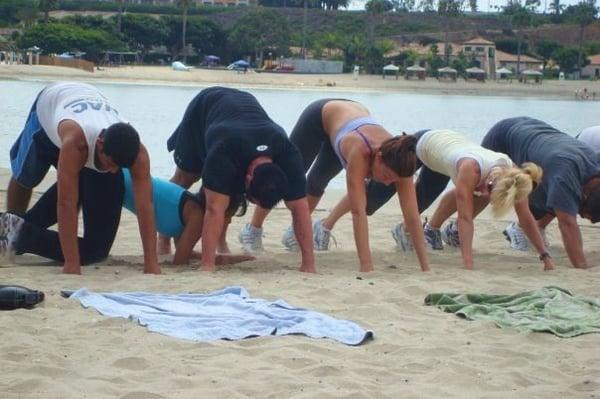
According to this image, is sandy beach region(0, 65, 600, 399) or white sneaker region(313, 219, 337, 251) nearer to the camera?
sandy beach region(0, 65, 600, 399)

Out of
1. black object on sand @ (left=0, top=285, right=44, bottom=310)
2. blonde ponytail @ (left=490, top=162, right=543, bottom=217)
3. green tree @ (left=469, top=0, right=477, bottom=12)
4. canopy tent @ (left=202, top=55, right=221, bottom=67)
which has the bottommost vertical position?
canopy tent @ (left=202, top=55, right=221, bottom=67)

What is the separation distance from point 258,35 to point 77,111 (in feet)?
299

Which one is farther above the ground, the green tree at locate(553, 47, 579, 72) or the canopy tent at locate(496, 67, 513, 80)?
the green tree at locate(553, 47, 579, 72)

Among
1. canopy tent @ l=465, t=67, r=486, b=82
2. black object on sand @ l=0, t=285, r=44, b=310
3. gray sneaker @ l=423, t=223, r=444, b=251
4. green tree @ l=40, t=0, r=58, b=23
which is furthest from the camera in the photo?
green tree @ l=40, t=0, r=58, b=23

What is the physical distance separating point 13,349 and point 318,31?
111325 mm

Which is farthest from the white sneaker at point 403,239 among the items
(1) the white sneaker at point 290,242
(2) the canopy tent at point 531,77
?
(2) the canopy tent at point 531,77

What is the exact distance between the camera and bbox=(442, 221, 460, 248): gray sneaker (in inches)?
355

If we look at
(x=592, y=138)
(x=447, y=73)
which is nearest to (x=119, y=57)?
(x=447, y=73)

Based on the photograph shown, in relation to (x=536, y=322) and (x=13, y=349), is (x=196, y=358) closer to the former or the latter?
(x=13, y=349)

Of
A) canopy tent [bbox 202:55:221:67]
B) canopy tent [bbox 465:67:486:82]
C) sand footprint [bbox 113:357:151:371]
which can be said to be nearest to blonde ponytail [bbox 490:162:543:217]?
sand footprint [bbox 113:357:151:371]

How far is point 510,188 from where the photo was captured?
7062 mm

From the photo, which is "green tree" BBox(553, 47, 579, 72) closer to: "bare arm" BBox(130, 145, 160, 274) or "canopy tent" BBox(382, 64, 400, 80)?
"canopy tent" BBox(382, 64, 400, 80)

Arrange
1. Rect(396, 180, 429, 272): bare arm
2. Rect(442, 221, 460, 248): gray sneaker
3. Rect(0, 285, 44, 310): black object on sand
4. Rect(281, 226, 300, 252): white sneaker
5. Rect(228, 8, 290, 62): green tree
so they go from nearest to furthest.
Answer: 1. Rect(0, 285, 44, 310): black object on sand
2. Rect(396, 180, 429, 272): bare arm
3. Rect(281, 226, 300, 252): white sneaker
4. Rect(442, 221, 460, 248): gray sneaker
5. Rect(228, 8, 290, 62): green tree

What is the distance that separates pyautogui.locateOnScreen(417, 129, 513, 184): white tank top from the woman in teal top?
1.60 m
